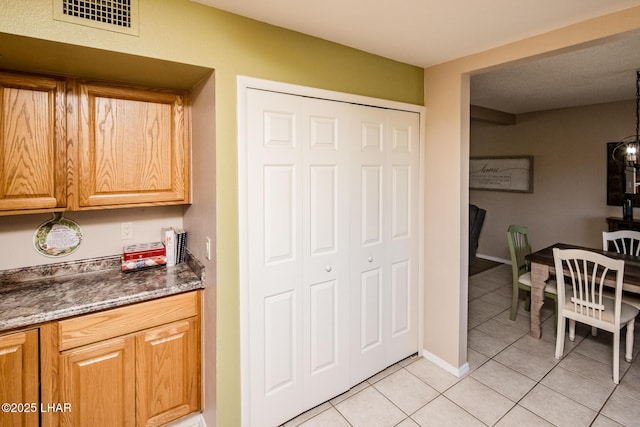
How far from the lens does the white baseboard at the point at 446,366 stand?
2.48m

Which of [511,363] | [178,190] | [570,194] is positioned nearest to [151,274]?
[178,190]

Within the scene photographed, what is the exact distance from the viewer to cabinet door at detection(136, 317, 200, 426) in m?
1.78

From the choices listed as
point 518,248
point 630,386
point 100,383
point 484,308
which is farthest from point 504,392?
point 100,383

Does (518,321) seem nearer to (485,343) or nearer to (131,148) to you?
(485,343)

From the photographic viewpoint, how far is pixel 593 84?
133 inches

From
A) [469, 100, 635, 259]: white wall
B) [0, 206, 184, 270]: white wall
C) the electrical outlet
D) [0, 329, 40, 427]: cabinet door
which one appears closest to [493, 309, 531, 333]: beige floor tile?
[469, 100, 635, 259]: white wall

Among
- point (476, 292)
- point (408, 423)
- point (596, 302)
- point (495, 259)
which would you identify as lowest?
point (408, 423)

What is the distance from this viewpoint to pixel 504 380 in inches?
95.7

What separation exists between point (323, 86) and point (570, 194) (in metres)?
4.49

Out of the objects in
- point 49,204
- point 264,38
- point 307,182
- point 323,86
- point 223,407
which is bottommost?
point 223,407

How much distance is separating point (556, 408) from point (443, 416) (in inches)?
29.6

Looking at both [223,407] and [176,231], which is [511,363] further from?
[176,231]

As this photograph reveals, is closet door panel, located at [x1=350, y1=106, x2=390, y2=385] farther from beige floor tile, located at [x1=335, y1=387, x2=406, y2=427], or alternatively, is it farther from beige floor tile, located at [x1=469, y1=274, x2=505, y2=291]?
beige floor tile, located at [x1=469, y1=274, x2=505, y2=291]

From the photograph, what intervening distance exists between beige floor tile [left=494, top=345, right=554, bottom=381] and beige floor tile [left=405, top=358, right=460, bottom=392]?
541mm
